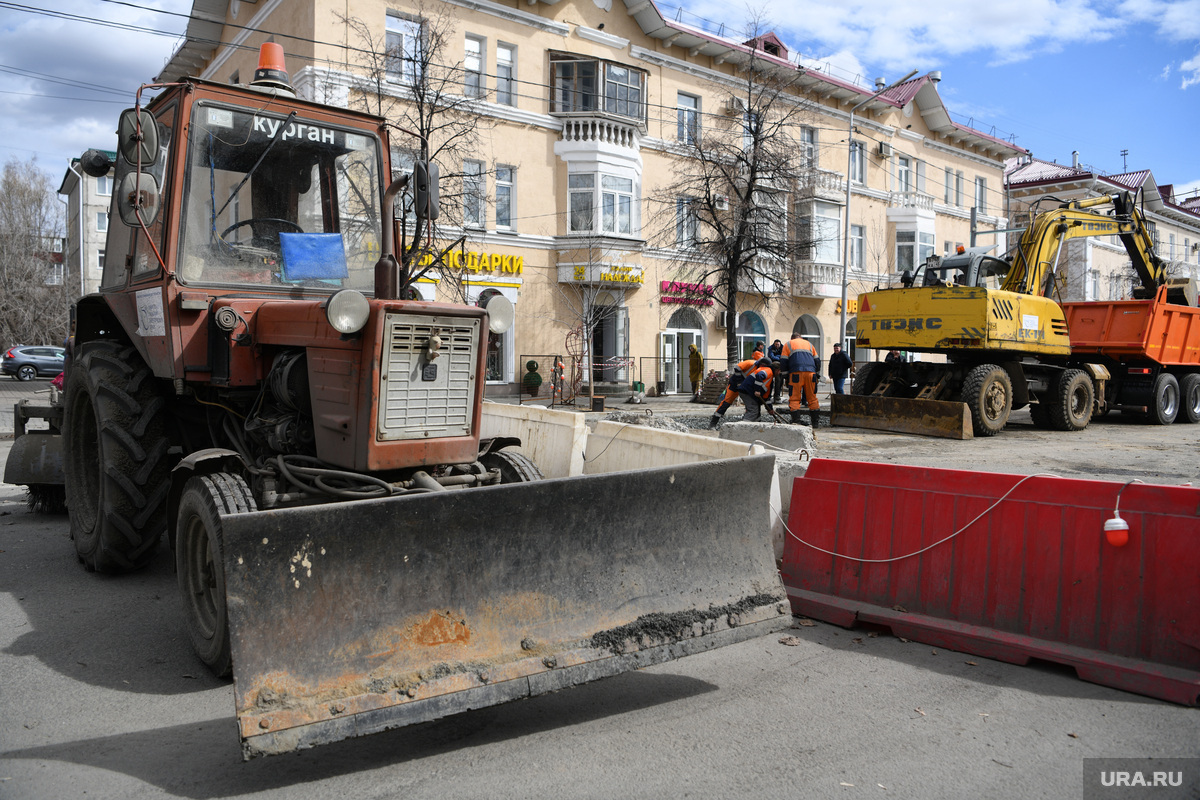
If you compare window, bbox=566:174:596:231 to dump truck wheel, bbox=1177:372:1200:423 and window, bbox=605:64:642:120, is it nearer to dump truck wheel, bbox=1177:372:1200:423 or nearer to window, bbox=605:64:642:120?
window, bbox=605:64:642:120

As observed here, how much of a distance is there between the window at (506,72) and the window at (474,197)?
2327mm

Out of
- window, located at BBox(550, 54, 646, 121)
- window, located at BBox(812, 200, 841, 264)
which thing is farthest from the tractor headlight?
window, located at BBox(812, 200, 841, 264)

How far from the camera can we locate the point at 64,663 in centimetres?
445

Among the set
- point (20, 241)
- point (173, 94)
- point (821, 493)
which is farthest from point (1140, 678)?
point (20, 241)

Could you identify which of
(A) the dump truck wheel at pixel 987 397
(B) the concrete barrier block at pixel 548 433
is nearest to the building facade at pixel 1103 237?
(A) the dump truck wheel at pixel 987 397

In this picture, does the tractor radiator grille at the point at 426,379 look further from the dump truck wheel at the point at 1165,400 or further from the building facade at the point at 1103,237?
the building facade at the point at 1103,237

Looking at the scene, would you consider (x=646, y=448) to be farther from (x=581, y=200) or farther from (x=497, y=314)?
(x=581, y=200)

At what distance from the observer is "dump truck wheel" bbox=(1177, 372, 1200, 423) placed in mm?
18353

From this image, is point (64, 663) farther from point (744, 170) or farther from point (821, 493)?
point (744, 170)

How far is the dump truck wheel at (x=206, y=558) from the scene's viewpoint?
4.05 m

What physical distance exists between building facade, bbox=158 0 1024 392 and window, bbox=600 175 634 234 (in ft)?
0.16

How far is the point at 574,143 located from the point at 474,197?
420cm

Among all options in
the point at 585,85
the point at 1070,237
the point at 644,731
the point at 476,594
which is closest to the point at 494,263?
the point at 585,85

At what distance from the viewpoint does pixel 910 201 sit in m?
37.1
